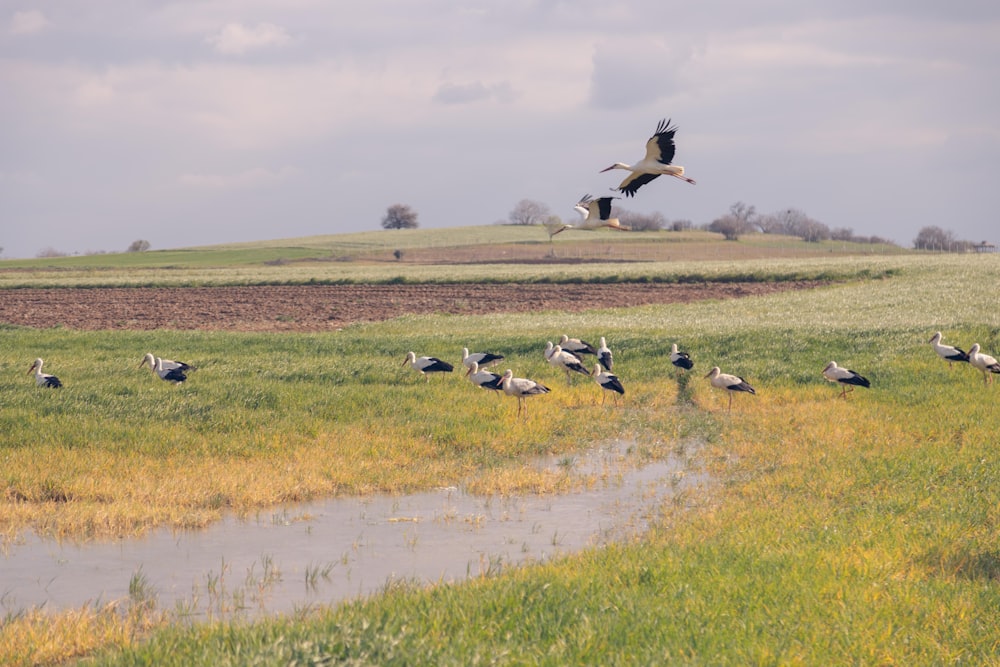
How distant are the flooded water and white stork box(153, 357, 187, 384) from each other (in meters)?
7.47

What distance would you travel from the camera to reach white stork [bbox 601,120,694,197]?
504 inches

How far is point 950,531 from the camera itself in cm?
968

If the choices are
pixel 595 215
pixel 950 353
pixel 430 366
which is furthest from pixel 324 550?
pixel 950 353

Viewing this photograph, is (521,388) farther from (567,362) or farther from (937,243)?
(937,243)

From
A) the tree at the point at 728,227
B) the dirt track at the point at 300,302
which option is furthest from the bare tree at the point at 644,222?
the dirt track at the point at 300,302

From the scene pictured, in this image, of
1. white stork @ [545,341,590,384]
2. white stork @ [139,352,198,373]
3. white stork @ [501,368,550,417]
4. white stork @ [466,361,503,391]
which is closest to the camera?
white stork @ [501,368,550,417]

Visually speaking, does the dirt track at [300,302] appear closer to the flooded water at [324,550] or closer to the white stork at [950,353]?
the white stork at [950,353]

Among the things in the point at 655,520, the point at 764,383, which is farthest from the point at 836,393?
the point at 655,520

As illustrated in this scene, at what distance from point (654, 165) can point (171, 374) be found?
1046 cm

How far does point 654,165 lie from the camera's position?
42.0ft

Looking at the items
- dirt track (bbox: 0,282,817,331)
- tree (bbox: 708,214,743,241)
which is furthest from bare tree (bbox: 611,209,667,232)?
dirt track (bbox: 0,282,817,331)

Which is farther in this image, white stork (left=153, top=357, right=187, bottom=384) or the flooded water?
white stork (left=153, top=357, right=187, bottom=384)

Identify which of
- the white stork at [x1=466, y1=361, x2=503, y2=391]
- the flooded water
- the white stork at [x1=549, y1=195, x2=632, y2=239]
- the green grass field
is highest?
the white stork at [x1=549, y1=195, x2=632, y2=239]

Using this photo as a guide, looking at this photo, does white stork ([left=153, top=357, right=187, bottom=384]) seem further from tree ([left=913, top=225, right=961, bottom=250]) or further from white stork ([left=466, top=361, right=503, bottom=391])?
tree ([left=913, top=225, right=961, bottom=250])
